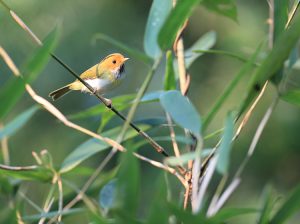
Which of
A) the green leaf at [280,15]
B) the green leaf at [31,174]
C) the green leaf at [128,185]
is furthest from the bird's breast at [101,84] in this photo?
the green leaf at [128,185]

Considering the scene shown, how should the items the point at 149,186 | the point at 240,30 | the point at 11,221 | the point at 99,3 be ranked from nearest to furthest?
the point at 11,221, the point at 149,186, the point at 240,30, the point at 99,3

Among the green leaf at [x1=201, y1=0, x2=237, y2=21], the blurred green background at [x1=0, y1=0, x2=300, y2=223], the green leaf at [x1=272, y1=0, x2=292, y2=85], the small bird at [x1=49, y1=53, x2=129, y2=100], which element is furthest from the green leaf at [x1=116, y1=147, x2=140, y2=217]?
the blurred green background at [x1=0, y1=0, x2=300, y2=223]

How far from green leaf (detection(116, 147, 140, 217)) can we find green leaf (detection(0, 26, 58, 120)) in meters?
0.12

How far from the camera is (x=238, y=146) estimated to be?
387cm

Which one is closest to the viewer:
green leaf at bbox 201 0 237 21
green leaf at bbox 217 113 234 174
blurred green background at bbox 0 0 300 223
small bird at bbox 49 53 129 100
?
green leaf at bbox 217 113 234 174

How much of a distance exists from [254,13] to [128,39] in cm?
84

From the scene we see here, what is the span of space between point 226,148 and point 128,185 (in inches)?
3.3

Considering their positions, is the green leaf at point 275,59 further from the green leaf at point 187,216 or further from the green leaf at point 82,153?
the green leaf at point 82,153

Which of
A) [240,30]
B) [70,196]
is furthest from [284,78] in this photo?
[240,30]

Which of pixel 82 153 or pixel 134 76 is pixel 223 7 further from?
pixel 134 76

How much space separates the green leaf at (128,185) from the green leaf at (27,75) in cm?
12

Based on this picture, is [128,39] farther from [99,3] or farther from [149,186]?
[149,186]

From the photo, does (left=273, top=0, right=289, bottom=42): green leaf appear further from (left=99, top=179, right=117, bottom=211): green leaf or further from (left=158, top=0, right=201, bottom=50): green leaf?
(left=99, top=179, right=117, bottom=211): green leaf

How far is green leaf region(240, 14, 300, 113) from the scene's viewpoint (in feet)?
1.82
